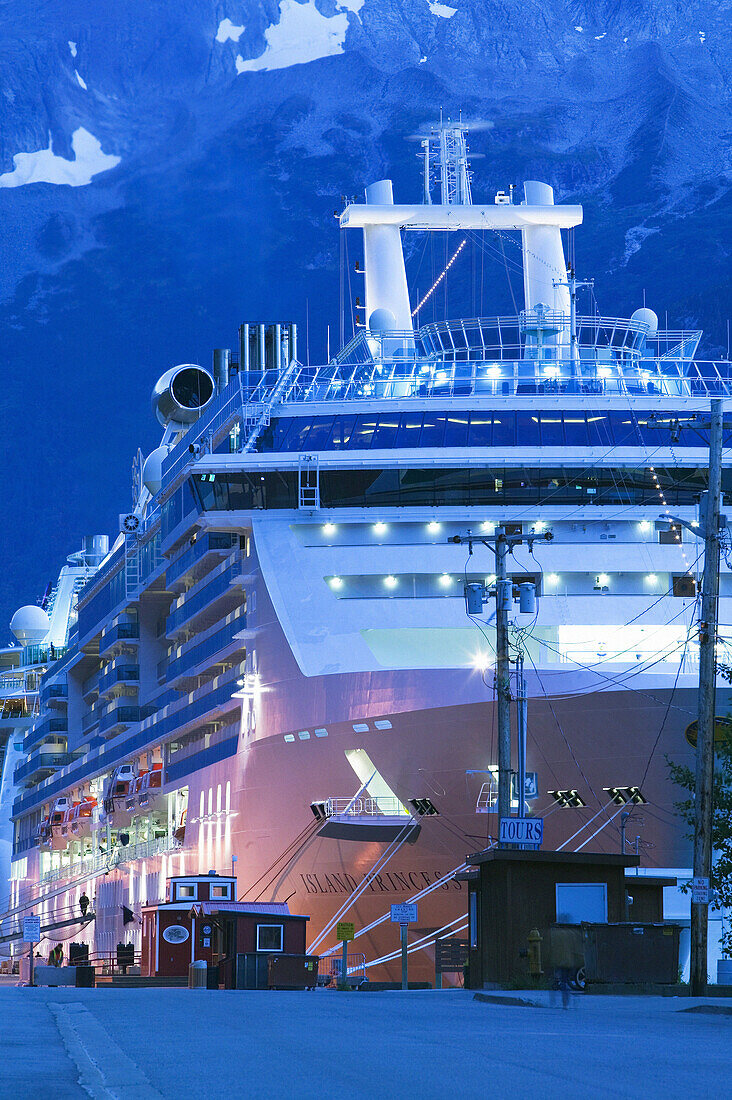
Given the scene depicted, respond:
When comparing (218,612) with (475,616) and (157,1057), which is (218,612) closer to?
(475,616)

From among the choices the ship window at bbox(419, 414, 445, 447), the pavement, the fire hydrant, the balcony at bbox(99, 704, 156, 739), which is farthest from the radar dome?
the pavement

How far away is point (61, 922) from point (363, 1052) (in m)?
57.7

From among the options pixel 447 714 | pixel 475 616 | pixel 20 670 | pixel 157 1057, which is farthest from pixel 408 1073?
pixel 20 670

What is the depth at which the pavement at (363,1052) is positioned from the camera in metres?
9.90

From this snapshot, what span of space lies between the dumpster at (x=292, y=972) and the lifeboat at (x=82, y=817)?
3566 centimetres

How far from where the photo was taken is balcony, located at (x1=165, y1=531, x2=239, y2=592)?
45.8 meters

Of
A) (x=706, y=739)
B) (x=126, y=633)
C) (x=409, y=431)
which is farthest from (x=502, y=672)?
(x=126, y=633)

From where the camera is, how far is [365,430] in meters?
42.3

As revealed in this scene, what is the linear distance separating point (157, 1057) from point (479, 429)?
31.1 m

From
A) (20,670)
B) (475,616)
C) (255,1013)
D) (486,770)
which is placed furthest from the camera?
(20,670)

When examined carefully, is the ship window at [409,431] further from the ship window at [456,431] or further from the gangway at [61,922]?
the gangway at [61,922]

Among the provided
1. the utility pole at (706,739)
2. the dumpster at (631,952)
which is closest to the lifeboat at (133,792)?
the dumpster at (631,952)

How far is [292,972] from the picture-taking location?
112 feet

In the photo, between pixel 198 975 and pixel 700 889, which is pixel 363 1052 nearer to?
pixel 700 889
